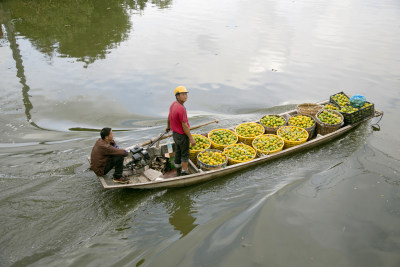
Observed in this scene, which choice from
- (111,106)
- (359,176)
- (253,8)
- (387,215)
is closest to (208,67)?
(111,106)

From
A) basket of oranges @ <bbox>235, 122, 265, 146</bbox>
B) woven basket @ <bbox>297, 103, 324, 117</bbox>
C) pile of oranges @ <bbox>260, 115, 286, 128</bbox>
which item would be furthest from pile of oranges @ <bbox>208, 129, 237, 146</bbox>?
woven basket @ <bbox>297, 103, 324, 117</bbox>

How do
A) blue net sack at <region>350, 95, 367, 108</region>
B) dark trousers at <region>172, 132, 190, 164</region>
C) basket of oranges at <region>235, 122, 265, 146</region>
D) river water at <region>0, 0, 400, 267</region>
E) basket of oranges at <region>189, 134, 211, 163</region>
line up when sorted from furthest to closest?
blue net sack at <region>350, 95, 367, 108</region>, basket of oranges at <region>235, 122, 265, 146</region>, basket of oranges at <region>189, 134, 211, 163</region>, dark trousers at <region>172, 132, 190, 164</region>, river water at <region>0, 0, 400, 267</region>

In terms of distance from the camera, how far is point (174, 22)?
21000 millimetres

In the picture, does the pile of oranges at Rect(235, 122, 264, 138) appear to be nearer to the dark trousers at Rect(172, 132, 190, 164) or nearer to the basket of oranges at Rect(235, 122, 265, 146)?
the basket of oranges at Rect(235, 122, 265, 146)

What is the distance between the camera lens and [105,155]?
5668 millimetres

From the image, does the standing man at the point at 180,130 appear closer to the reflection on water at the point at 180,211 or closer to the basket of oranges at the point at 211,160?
the basket of oranges at the point at 211,160

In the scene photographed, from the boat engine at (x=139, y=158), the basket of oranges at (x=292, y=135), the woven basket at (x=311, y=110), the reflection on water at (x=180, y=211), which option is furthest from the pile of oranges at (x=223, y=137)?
the woven basket at (x=311, y=110)

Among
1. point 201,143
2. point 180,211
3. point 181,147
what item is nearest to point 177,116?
point 181,147

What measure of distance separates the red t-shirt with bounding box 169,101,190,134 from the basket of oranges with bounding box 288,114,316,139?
151 inches

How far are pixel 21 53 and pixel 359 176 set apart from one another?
1496 cm

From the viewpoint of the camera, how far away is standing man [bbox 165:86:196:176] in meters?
5.59

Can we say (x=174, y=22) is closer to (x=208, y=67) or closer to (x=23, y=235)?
(x=208, y=67)

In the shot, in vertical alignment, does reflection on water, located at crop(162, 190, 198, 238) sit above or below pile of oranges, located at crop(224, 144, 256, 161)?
below

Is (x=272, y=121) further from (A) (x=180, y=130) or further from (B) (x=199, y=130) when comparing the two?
(A) (x=180, y=130)
